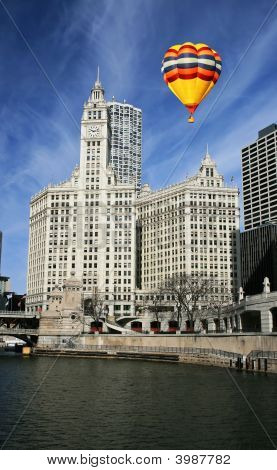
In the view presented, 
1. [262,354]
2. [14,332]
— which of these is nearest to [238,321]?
[262,354]

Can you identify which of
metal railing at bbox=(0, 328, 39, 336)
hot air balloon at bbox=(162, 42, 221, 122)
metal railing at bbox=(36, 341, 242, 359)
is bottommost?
metal railing at bbox=(36, 341, 242, 359)

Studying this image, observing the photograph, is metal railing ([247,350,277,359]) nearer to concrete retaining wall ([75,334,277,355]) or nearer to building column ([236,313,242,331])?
concrete retaining wall ([75,334,277,355])

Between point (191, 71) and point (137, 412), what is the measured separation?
35207mm

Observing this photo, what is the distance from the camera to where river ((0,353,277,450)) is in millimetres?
37406

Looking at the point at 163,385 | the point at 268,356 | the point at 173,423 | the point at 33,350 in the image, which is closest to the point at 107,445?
the point at 173,423

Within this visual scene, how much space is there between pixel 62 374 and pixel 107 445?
52.8m

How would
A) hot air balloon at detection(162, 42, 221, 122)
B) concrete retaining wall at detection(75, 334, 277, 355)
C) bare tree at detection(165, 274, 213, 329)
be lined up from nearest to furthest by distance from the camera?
hot air balloon at detection(162, 42, 221, 122), concrete retaining wall at detection(75, 334, 277, 355), bare tree at detection(165, 274, 213, 329)

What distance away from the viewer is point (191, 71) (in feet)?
182

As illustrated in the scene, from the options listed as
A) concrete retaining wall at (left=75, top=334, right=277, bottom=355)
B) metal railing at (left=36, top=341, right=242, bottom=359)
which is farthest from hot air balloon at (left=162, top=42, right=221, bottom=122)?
metal railing at (left=36, top=341, right=242, bottom=359)

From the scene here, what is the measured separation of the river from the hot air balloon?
30015 millimetres

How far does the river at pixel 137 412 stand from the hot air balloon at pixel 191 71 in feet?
98.5

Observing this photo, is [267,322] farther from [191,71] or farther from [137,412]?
[191,71]

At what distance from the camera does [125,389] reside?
66.6m
